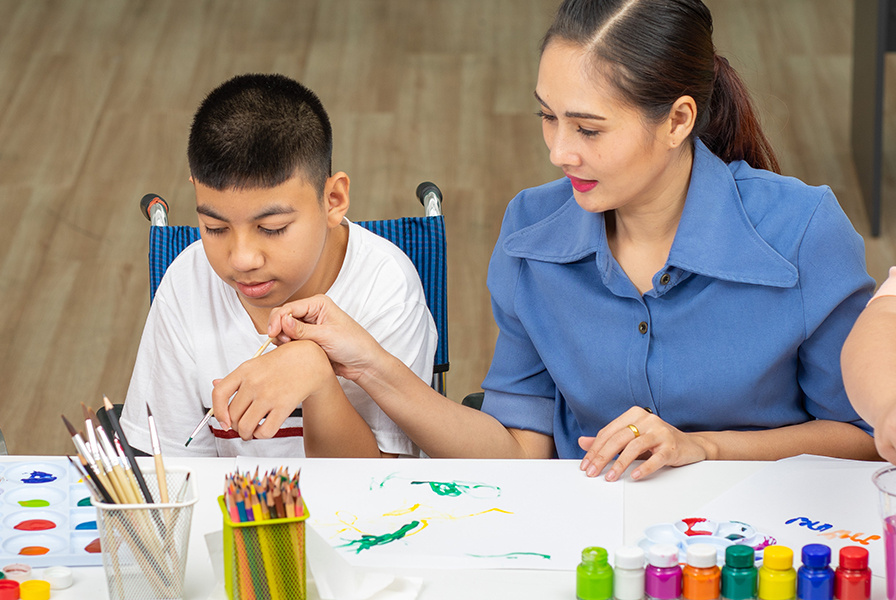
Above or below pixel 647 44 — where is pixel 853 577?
below

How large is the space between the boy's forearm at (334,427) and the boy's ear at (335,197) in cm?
26

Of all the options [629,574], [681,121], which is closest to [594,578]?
[629,574]

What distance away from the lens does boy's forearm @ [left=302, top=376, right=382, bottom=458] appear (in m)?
1.44

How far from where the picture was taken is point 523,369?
5.26ft

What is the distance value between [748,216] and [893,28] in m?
2.10

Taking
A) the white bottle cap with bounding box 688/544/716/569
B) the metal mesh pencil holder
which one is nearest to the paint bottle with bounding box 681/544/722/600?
the white bottle cap with bounding box 688/544/716/569

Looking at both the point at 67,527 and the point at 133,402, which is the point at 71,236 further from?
the point at 67,527

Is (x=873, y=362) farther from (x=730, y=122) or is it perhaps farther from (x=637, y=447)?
(x=730, y=122)

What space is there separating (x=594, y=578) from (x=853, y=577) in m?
0.23

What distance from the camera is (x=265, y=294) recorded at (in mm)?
1502

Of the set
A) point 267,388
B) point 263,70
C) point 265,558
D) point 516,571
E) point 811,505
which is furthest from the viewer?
point 263,70

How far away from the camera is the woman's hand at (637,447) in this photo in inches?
50.2

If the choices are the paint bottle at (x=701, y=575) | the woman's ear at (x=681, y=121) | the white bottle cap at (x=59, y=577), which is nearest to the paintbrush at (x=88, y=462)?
the white bottle cap at (x=59, y=577)

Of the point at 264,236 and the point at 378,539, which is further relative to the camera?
the point at 264,236
